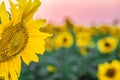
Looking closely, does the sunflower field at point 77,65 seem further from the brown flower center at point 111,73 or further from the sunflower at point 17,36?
the sunflower at point 17,36

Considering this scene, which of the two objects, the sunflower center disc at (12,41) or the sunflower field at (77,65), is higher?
the sunflower center disc at (12,41)

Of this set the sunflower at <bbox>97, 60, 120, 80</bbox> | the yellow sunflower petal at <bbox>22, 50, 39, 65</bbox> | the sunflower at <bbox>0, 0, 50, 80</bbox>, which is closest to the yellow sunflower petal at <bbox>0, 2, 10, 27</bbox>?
the sunflower at <bbox>0, 0, 50, 80</bbox>

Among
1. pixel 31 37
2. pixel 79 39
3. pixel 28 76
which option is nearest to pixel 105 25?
pixel 79 39

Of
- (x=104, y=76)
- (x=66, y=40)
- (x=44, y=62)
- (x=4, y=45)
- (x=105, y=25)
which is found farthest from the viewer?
(x=105, y=25)

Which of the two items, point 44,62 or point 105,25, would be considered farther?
point 105,25

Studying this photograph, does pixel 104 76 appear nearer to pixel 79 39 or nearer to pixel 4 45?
pixel 4 45

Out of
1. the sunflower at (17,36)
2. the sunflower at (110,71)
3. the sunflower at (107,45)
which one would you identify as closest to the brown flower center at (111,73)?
the sunflower at (110,71)
